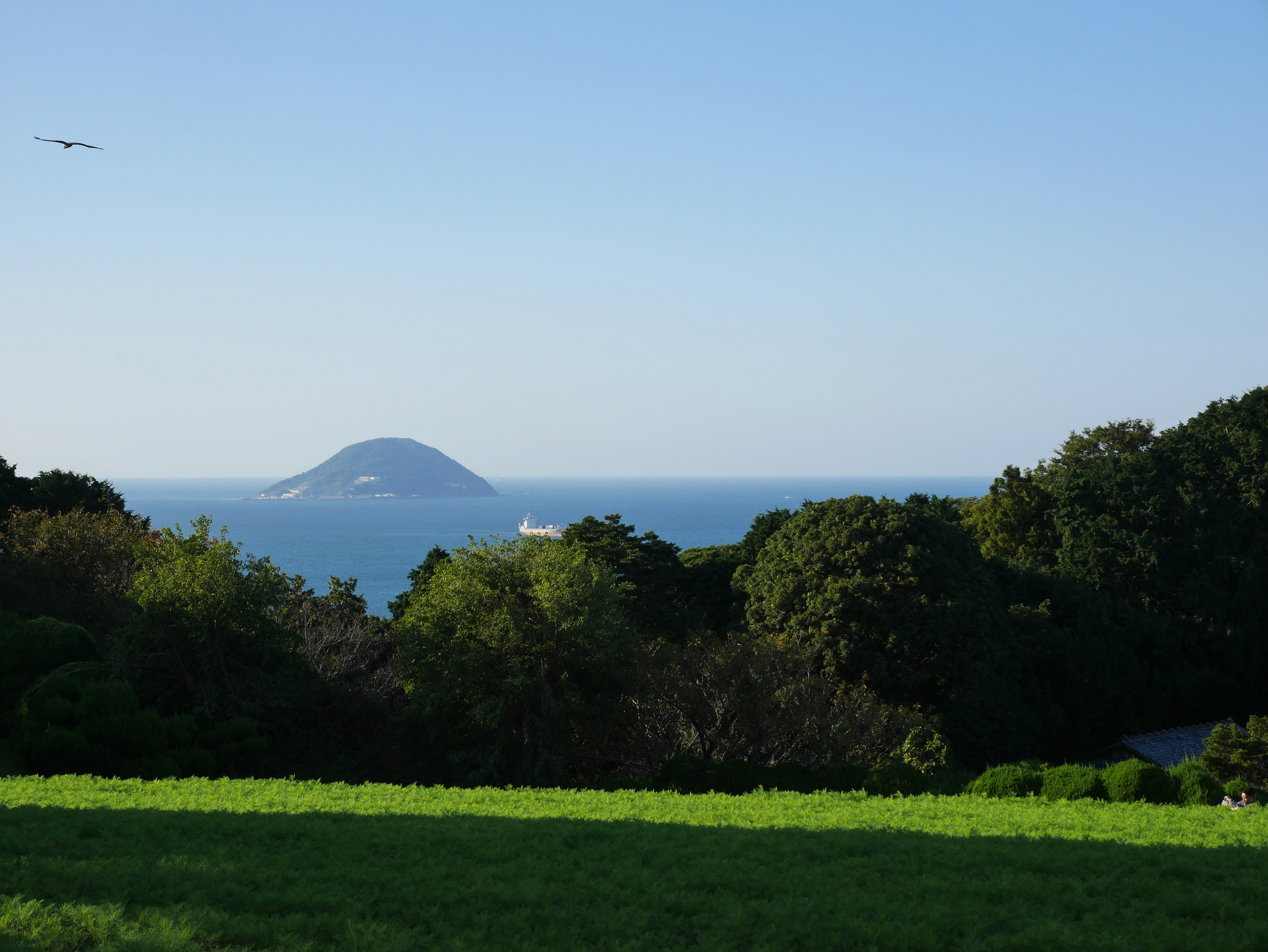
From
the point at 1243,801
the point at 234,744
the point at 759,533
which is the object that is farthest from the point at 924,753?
the point at 759,533

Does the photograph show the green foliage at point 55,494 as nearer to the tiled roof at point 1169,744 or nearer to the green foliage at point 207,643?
the green foliage at point 207,643

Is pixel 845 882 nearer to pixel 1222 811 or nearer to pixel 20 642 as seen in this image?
pixel 1222 811

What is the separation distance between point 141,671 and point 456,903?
17.9 meters

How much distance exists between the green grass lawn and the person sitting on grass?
1.30 meters

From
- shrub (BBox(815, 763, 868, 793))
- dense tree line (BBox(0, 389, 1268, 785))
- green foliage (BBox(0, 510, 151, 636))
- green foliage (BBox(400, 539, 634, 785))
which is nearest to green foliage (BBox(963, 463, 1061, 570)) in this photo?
dense tree line (BBox(0, 389, 1268, 785))

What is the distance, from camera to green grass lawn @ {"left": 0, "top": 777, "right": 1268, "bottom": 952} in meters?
7.59

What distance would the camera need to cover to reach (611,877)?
30.4 feet

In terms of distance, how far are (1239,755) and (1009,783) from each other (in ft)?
32.7

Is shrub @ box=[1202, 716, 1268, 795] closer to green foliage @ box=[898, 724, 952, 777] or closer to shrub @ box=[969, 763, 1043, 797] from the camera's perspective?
green foliage @ box=[898, 724, 952, 777]

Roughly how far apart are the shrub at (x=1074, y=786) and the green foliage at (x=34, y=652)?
1987 centimetres

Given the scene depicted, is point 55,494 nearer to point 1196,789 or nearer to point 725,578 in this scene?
point 725,578

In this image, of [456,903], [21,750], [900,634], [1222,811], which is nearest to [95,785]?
[21,750]

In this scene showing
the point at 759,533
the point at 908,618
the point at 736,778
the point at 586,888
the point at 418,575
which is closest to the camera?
the point at 586,888

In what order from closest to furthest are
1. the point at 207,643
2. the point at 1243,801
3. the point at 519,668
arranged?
the point at 1243,801 → the point at 519,668 → the point at 207,643
